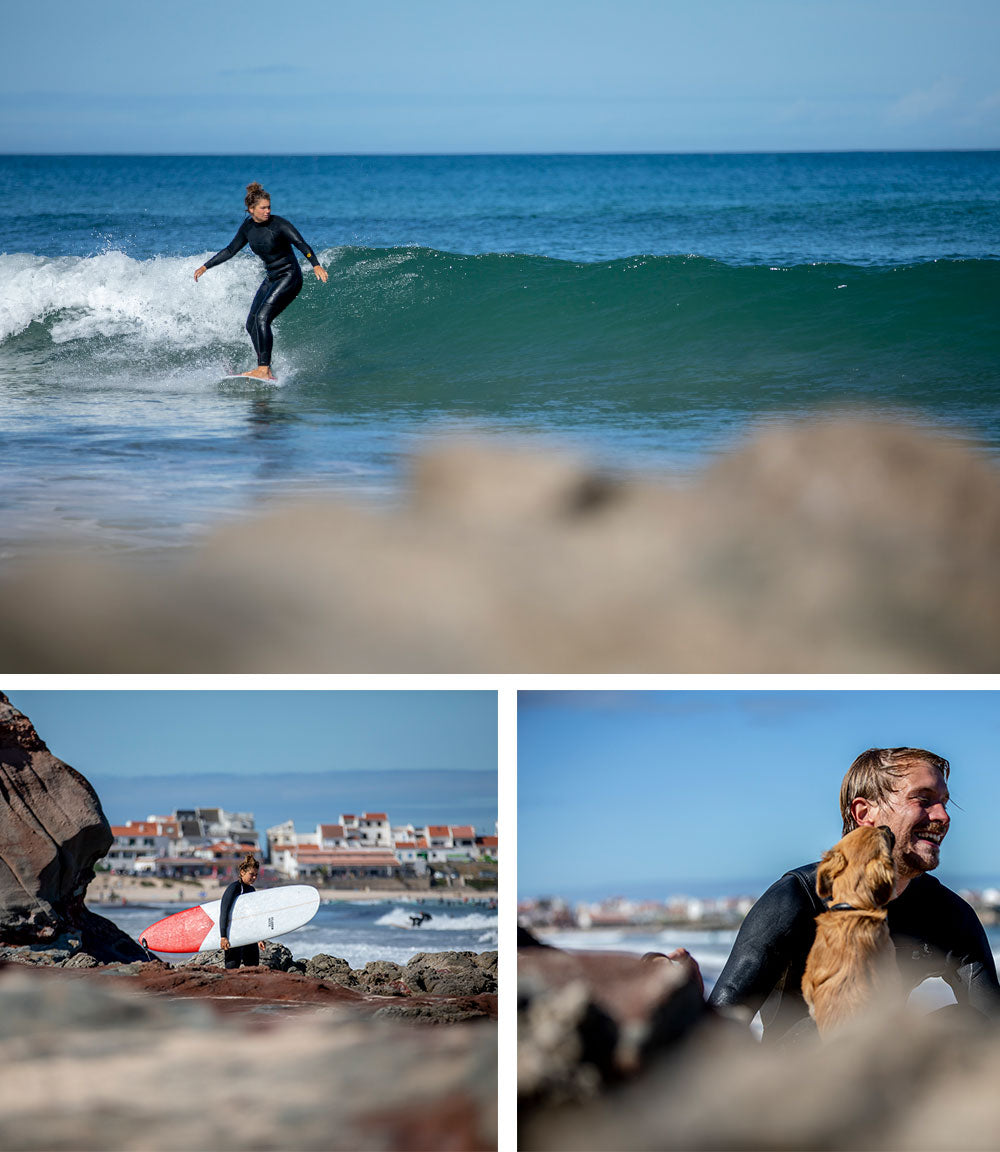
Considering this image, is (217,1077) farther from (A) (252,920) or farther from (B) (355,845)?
(B) (355,845)

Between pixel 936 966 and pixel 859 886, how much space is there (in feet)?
0.88

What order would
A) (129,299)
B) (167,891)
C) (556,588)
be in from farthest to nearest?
1. (129,299)
2. (556,588)
3. (167,891)

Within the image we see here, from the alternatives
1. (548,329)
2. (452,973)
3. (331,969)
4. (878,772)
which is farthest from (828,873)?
(548,329)

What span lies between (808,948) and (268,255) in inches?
182

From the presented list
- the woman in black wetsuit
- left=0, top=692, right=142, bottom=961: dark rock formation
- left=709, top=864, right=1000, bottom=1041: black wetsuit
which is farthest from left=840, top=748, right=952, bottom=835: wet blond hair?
the woman in black wetsuit

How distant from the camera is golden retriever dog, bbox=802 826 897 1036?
9.48 feet

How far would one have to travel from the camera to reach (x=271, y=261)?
20.9 ft

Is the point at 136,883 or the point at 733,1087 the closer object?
the point at 733,1087

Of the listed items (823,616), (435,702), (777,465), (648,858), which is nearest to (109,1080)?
(435,702)

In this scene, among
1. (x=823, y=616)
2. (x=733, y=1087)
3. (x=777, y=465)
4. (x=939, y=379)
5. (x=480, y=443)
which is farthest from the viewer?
(x=939, y=379)

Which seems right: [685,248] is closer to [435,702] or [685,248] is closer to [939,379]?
[939,379]

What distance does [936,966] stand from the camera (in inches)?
116

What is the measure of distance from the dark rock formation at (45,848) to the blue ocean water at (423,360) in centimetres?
166

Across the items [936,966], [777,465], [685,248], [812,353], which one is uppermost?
[685,248]
